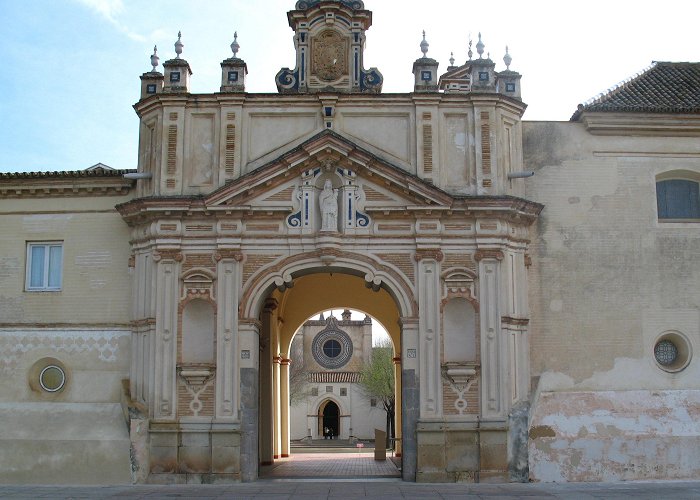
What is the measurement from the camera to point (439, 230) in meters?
22.6

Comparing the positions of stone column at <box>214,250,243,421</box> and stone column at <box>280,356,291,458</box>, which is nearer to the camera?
stone column at <box>214,250,243,421</box>

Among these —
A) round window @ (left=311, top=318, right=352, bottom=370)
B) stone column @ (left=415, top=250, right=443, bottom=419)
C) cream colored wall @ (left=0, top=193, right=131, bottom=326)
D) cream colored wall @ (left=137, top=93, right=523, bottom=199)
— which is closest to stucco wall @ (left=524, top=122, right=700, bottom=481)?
cream colored wall @ (left=137, top=93, right=523, bottom=199)

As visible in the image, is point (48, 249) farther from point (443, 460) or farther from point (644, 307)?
point (644, 307)

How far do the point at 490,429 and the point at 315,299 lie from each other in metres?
10.8

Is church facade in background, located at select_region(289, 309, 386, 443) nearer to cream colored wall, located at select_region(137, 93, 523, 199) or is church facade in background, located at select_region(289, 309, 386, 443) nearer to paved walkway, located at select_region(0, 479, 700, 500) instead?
cream colored wall, located at select_region(137, 93, 523, 199)

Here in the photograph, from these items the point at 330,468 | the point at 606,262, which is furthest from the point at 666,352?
the point at 330,468

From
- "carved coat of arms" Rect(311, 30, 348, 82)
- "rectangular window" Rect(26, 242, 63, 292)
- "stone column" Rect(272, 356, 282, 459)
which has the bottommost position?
"stone column" Rect(272, 356, 282, 459)

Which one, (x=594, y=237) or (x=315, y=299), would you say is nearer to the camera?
(x=594, y=237)

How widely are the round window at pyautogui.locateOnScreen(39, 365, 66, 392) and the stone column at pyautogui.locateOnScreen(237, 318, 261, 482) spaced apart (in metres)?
4.75

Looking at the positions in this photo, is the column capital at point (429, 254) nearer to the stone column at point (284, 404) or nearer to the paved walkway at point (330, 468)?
the paved walkway at point (330, 468)

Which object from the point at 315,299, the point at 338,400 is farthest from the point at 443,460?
the point at 338,400

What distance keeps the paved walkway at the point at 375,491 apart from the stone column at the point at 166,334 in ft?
6.57

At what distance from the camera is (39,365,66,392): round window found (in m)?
23.1

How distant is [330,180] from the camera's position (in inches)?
901
